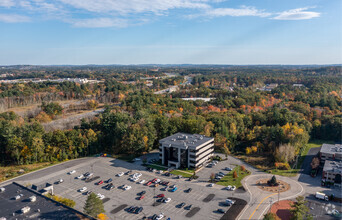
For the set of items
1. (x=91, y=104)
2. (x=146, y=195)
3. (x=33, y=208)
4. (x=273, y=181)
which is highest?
(x=91, y=104)

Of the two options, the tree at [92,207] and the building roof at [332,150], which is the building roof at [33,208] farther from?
the building roof at [332,150]

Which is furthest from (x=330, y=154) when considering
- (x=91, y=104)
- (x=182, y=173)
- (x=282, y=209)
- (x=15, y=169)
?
(x=91, y=104)

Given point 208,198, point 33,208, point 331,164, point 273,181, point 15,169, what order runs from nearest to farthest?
point 33,208
point 208,198
point 273,181
point 331,164
point 15,169

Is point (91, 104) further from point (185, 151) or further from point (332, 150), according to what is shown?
point (332, 150)

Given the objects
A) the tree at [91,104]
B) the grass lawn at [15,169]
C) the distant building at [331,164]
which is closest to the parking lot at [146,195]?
the grass lawn at [15,169]

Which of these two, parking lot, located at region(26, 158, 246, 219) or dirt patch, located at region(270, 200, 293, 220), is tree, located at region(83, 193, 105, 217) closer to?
parking lot, located at region(26, 158, 246, 219)

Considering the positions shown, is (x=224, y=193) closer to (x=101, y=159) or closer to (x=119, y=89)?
(x=101, y=159)
